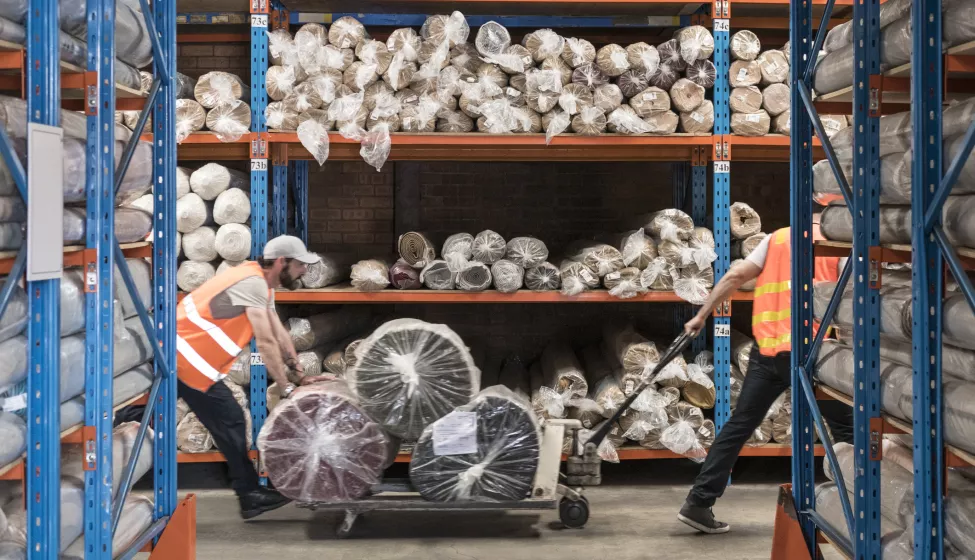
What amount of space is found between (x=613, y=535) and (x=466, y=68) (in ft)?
10.4

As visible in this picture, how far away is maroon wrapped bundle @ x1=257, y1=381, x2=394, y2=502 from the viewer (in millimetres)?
4691

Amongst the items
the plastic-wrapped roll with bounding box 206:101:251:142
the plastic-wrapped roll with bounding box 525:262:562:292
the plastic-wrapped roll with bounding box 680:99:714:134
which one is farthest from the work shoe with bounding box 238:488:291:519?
the plastic-wrapped roll with bounding box 680:99:714:134

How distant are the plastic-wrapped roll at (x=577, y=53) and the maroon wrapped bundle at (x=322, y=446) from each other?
2.71m

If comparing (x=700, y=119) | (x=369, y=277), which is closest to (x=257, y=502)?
(x=369, y=277)

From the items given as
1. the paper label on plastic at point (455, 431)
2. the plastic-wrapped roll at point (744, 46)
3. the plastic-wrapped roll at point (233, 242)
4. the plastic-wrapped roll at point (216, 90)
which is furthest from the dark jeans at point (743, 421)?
the plastic-wrapped roll at point (216, 90)

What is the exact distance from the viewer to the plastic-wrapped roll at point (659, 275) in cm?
580

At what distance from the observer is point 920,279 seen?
109 inches

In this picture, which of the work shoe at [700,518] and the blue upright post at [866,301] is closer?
the blue upright post at [866,301]

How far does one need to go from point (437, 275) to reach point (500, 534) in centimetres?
→ 175

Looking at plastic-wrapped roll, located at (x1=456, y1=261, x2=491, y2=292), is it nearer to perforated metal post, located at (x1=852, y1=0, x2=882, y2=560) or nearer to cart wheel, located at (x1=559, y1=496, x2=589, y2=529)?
cart wheel, located at (x1=559, y1=496, x2=589, y2=529)

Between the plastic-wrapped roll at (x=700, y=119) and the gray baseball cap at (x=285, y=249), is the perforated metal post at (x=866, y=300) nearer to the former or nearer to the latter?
the plastic-wrapped roll at (x=700, y=119)

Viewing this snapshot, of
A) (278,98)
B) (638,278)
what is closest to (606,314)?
(638,278)

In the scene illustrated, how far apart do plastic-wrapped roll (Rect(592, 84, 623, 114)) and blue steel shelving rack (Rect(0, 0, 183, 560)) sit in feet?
9.26

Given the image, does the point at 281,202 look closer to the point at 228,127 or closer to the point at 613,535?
the point at 228,127
